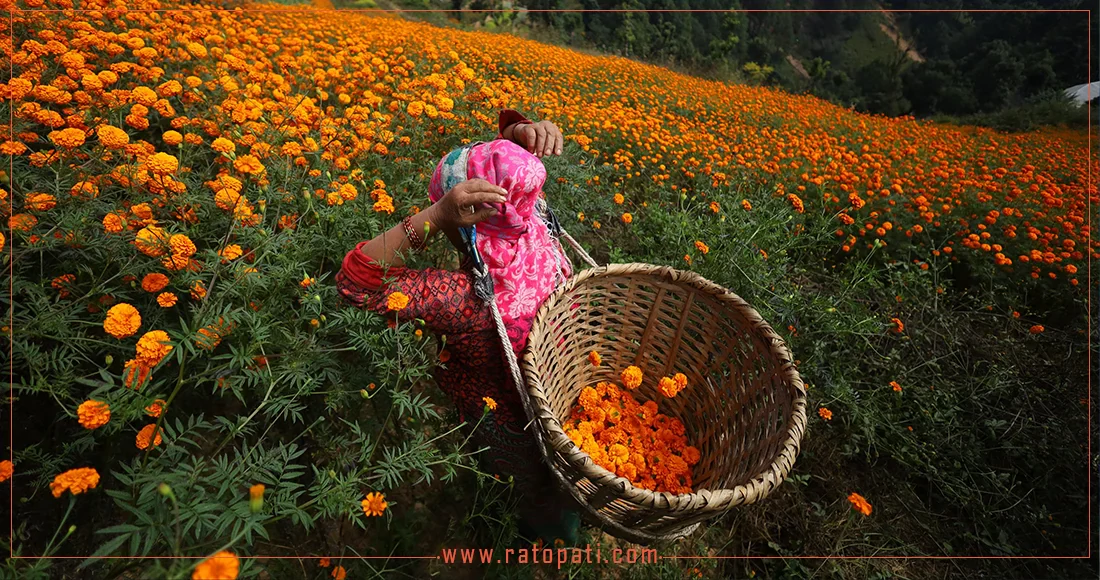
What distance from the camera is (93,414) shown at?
61 cm

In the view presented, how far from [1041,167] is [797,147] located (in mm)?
1003

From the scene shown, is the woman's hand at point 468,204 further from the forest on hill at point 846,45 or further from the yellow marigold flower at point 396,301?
the forest on hill at point 846,45

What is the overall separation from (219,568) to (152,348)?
1.10ft

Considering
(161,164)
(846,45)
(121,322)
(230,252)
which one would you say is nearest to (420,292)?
(230,252)

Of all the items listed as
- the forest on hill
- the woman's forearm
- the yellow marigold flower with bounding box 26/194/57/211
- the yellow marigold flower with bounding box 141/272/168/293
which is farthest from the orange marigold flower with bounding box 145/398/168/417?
the forest on hill

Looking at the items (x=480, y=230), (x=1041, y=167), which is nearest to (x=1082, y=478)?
(x=1041, y=167)

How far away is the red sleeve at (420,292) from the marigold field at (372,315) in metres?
0.05

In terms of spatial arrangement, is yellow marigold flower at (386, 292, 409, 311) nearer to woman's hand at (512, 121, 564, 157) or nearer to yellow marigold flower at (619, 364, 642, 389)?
woman's hand at (512, 121, 564, 157)

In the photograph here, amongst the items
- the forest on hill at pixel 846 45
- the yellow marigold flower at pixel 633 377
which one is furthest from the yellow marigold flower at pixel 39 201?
the forest on hill at pixel 846 45

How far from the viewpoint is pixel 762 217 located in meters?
1.73

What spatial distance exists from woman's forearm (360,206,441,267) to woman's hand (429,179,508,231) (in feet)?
0.05

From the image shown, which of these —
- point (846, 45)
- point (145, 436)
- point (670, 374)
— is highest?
point (846, 45)

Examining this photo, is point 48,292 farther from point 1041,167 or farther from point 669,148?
point 1041,167

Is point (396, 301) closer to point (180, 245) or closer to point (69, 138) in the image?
point (180, 245)
